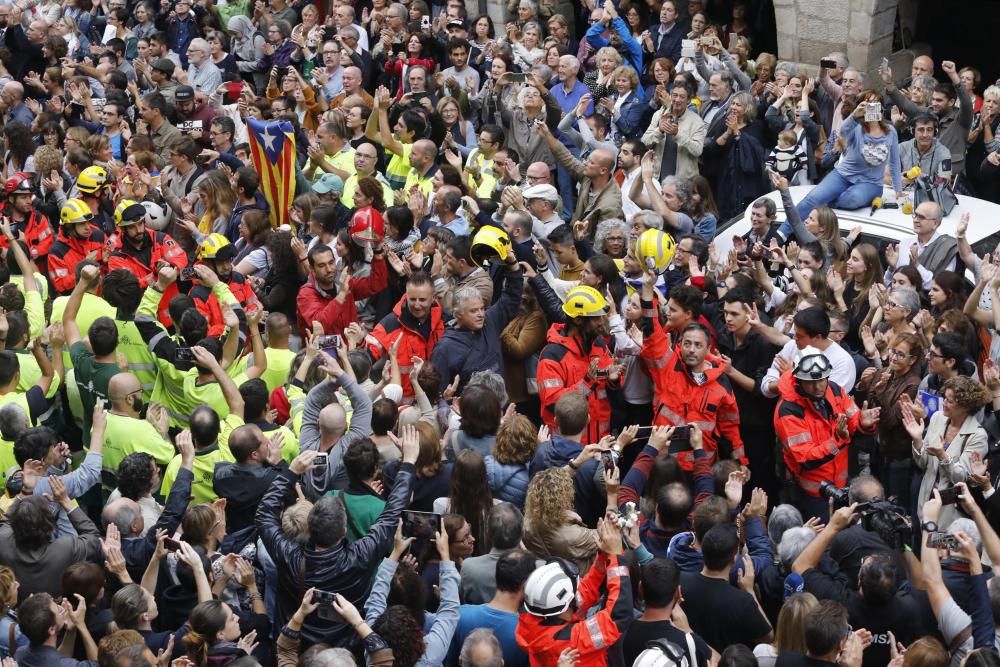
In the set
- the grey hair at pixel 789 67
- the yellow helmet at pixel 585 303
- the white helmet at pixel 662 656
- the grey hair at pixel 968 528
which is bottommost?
the grey hair at pixel 789 67

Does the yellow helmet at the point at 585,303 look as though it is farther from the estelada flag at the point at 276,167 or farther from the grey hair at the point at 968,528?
the estelada flag at the point at 276,167

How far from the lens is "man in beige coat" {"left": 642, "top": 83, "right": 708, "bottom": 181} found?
12039mm

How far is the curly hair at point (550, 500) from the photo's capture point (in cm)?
685

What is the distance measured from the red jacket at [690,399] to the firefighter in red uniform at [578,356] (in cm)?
28

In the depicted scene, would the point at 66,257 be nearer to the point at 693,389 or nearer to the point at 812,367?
the point at 693,389

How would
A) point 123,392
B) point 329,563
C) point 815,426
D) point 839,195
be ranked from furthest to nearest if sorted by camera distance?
point 839,195 → point 123,392 → point 815,426 → point 329,563

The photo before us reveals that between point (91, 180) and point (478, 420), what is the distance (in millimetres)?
5046

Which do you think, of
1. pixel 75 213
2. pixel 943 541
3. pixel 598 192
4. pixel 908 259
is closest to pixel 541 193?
pixel 598 192

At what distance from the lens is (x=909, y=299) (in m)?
8.66

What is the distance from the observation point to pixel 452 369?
8.92m

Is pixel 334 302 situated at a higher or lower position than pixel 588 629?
lower

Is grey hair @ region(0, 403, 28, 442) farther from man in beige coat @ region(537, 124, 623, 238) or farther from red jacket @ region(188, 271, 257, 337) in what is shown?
man in beige coat @ region(537, 124, 623, 238)

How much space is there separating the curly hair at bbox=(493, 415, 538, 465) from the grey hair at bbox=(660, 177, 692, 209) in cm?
398

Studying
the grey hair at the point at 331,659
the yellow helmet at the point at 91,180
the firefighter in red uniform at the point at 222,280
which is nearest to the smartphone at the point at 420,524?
the grey hair at the point at 331,659
